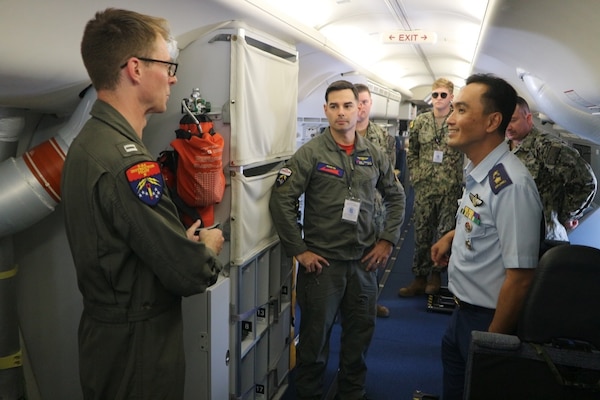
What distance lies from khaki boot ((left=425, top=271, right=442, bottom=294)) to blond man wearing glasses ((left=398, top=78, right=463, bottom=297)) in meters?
→ 0.01

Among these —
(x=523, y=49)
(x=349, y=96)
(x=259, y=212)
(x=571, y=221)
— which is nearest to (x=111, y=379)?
(x=259, y=212)

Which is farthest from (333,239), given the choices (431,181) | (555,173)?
(431,181)

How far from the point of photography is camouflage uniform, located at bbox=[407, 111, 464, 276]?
15.1 feet

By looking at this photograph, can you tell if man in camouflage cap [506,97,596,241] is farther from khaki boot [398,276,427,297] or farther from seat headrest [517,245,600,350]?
seat headrest [517,245,600,350]

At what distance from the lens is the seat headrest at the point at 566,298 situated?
5.19 ft

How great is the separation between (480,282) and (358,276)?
98cm

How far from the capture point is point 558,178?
357 cm

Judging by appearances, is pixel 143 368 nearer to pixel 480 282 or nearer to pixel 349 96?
pixel 480 282

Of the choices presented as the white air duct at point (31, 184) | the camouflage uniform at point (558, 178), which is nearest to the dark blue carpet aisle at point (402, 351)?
the camouflage uniform at point (558, 178)

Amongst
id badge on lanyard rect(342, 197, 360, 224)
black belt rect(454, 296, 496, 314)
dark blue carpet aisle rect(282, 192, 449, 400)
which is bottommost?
dark blue carpet aisle rect(282, 192, 449, 400)

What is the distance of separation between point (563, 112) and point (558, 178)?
53 centimetres

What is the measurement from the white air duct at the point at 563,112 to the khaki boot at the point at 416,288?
2109 millimetres

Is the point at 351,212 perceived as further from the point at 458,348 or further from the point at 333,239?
the point at 458,348

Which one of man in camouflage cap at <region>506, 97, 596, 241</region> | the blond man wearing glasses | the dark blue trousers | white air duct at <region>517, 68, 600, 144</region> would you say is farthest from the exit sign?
the dark blue trousers
